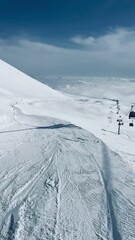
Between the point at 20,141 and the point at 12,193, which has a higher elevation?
the point at 20,141

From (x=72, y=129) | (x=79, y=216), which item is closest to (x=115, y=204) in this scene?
(x=79, y=216)

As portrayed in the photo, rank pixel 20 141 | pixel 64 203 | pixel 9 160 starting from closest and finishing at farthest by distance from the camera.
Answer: pixel 64 203
pixel 9 160
pixel 20 141

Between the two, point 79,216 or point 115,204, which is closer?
point 79,216

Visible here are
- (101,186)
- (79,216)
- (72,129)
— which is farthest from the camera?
(72,129)

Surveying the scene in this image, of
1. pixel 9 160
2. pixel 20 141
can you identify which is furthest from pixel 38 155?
pixel 20 141

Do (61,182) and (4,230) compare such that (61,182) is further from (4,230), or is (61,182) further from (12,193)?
(4,230)

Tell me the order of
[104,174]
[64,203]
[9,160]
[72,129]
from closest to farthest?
[64,203]
[104,174]
[9,160]
[72,129]

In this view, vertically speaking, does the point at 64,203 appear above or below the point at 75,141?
below

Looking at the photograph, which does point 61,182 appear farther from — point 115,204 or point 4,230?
point 4,230

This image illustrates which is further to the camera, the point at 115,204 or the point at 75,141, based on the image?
the point at 75,141
